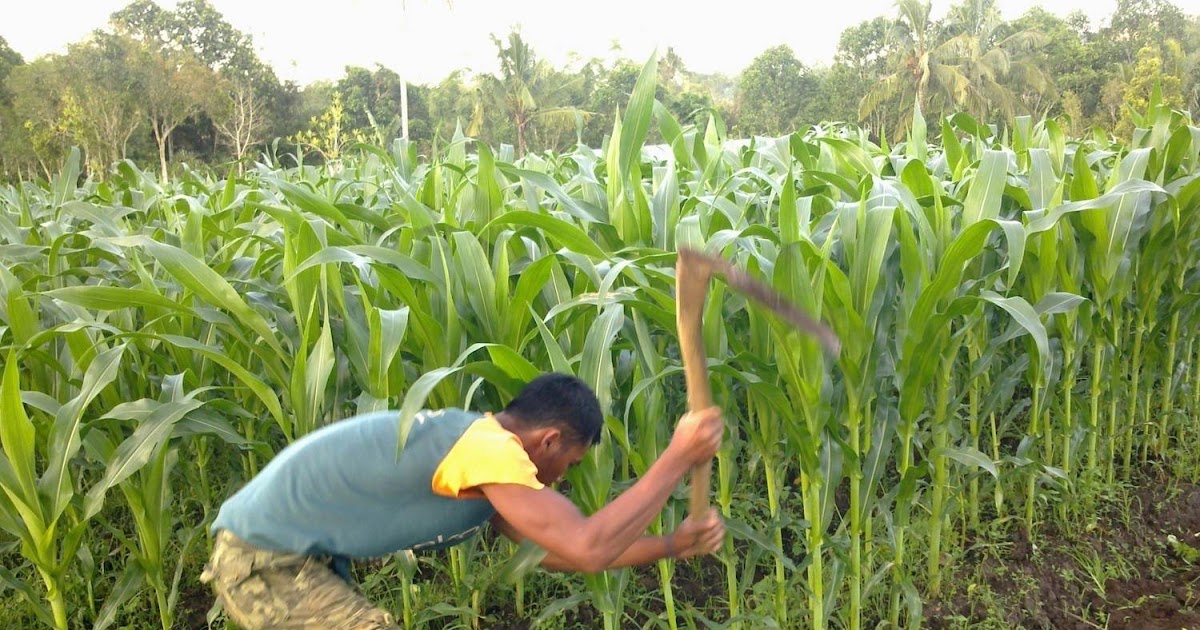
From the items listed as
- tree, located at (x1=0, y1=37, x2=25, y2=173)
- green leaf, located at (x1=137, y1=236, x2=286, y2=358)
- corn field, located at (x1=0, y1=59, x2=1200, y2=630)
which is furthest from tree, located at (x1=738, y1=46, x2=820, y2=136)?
green leaf, located at (x1=137, y1=236, x2=286, y2=358)

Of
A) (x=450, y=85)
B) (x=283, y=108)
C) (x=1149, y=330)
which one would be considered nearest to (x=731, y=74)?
(x=450, y=85)

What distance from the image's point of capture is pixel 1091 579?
9.02ft

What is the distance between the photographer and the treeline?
2992 centimetres

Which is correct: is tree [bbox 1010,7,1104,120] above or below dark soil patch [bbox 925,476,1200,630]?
above

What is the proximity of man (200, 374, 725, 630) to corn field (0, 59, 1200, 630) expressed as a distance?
6.7 inches

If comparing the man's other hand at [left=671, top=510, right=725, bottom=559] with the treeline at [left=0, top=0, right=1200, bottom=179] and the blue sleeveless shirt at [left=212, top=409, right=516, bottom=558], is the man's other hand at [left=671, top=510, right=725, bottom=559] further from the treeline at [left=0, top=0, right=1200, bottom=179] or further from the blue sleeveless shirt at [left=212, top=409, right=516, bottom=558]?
the treeline at [left=0, top=0, right=1200, bottom=179]

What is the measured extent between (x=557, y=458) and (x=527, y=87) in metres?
41.0

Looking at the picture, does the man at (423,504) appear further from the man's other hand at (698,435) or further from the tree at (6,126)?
the tree at (6,126)

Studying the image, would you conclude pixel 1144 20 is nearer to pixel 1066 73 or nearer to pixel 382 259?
pixel 1066 73

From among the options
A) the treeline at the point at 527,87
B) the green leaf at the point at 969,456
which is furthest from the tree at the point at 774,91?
the green leaf at the point at 969,456

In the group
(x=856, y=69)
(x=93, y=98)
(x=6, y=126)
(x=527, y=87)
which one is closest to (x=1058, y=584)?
(x=93, y=98)

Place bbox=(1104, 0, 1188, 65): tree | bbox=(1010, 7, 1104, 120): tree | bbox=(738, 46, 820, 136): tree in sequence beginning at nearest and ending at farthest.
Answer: bbox=(1010, 7, 1104, 120): tree, bbox=(1104, 0, 1188, 65): tree, bbox=(738, 46, 820, 136): tree

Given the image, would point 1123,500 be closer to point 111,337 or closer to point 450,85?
point 111,337

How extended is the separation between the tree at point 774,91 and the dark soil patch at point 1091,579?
130 feet
